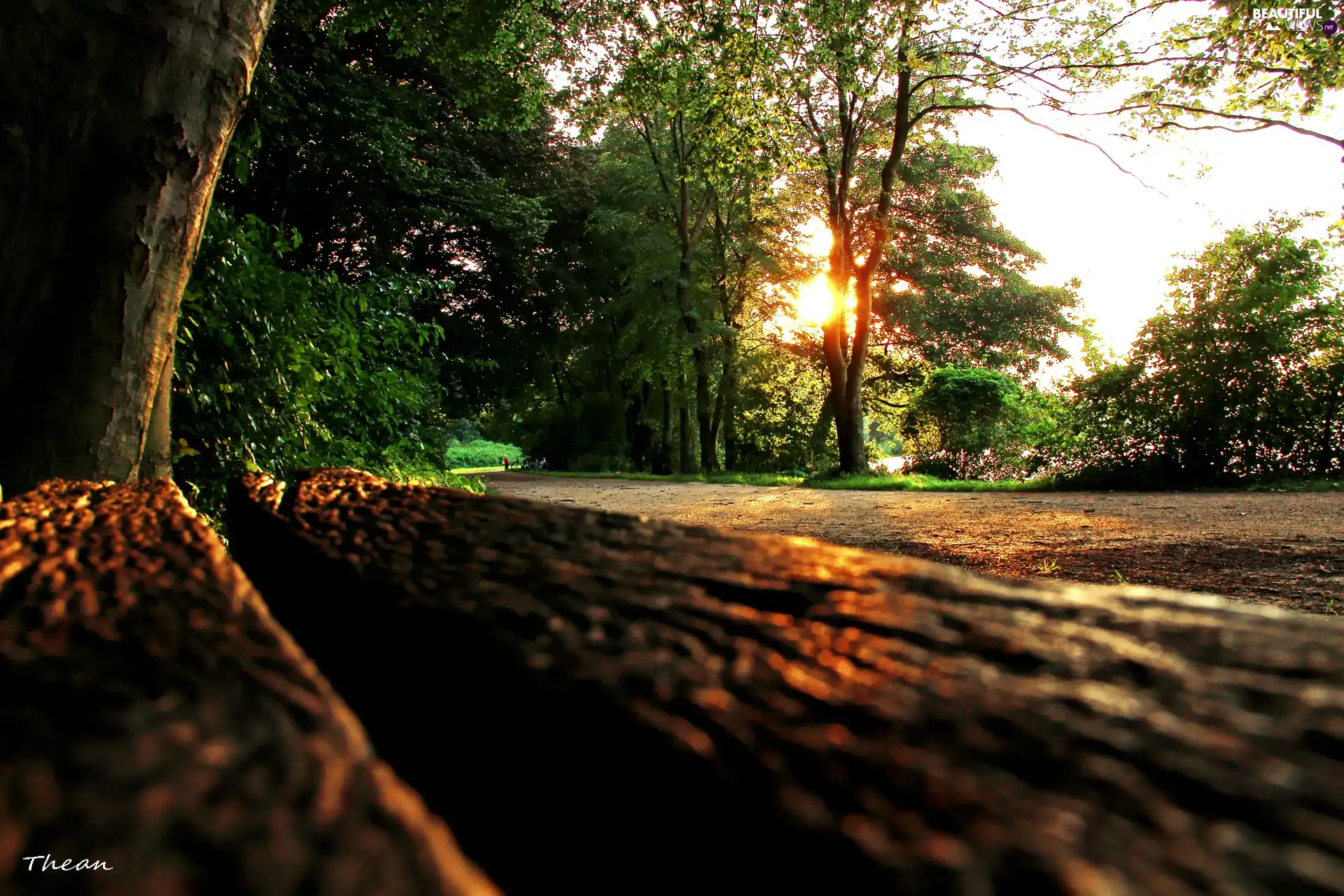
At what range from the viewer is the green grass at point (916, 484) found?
11.5 metres

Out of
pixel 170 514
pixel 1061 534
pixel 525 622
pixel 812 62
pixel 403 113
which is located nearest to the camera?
pixel 525 622

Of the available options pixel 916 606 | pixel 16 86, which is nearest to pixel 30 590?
pixel 916 606

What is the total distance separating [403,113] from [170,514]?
18.5 meters

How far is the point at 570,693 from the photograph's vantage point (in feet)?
1.68

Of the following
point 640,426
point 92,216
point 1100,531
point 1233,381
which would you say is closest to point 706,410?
point 640,426

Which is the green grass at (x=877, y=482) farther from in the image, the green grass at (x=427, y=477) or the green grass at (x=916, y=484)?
the green grass at (x=427, y=477)

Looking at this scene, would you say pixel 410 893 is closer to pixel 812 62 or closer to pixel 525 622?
pixel 525 622

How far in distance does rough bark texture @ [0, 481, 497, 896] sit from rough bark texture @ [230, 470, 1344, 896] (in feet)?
0.44

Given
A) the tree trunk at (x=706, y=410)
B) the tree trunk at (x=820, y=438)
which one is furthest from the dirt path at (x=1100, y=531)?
the tree trunk at (x=820, y=438)

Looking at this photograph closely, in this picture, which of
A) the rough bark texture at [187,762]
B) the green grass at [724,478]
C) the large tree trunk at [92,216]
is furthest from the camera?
the green grass at [724,478]

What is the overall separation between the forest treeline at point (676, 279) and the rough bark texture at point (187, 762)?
3.77 metres

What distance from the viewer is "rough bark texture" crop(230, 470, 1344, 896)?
344 millimetres

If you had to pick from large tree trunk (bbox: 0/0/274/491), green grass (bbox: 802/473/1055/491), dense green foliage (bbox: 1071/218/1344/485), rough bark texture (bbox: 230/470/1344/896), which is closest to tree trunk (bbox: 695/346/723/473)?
green grass (bbox: 802/473/1055/491)

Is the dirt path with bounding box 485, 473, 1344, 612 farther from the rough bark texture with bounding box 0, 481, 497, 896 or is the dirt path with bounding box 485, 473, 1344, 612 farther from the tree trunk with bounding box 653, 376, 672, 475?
the tree trunk with bounding box 653, 376, 672, 475
